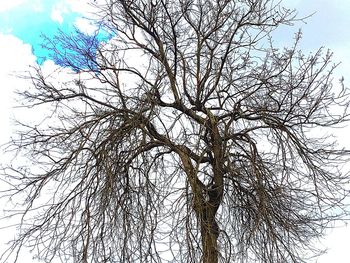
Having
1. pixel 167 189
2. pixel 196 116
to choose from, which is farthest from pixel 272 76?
pixel 167 189

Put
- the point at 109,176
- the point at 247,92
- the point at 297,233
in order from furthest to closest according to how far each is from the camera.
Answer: the point at 247,92 → the point at 297,233 → the point at 109,176

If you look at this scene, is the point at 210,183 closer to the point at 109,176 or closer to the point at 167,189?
the point at 167,189

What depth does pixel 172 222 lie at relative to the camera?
638 centimetres

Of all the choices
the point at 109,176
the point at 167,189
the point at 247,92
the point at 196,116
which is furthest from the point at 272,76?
the point at 109,176

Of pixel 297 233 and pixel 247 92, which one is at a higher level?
pixel 247 92

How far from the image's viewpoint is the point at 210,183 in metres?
6.77

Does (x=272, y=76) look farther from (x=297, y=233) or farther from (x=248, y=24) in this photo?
(x=297, y=233)

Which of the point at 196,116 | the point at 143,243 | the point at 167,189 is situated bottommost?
the point at 143,243

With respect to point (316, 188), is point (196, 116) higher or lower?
higher

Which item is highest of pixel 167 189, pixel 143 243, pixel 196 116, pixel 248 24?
pixel 248 24

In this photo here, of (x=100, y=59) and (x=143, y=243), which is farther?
(x=100, y=59)

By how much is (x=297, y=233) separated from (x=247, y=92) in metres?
1.57

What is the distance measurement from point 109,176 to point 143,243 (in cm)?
75

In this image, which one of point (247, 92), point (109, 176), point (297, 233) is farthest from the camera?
point (247, 92)
